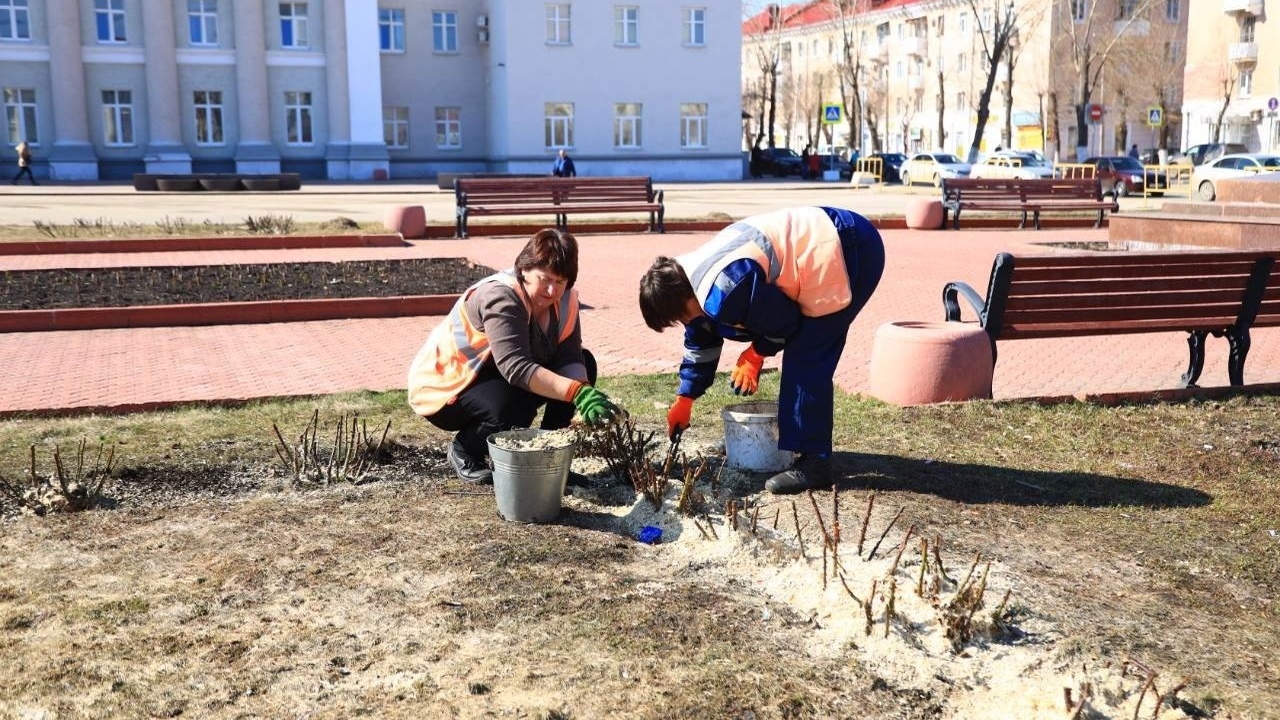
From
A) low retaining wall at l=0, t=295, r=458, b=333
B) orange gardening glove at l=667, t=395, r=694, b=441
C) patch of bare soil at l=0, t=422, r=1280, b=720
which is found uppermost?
orange gardening glove at l=667, t=395, r=694, b=441

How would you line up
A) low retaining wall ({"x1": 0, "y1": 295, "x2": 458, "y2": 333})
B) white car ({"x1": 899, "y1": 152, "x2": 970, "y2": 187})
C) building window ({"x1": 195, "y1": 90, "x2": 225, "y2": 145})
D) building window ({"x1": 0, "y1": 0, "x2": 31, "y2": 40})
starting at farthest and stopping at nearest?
building window ({"x1": 195, "y1": 90, "x2": 225, "y2": 145}), white car ({"x1": 899, "y1": 152, "x2": 970, "y2": 187}), building window ({"x1": 0, "y1": 0, "x2": 31, "y2": 40}), low retaining wall ({"x1": 0, "y1": 295, "x2": 458, "y2": 333})

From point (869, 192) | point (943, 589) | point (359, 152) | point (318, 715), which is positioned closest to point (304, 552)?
point (318, 715)

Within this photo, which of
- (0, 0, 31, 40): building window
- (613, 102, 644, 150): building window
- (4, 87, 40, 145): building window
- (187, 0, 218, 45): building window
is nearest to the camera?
(0, 0, 31, 40): building window

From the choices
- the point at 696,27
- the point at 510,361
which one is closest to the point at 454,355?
the point at 510,361

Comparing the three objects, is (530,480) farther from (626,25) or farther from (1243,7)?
(1243,7)

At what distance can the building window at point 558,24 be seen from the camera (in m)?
44.7

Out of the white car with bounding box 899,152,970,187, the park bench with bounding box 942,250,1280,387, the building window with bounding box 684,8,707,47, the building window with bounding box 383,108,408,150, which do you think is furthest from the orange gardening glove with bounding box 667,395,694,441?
the building window with bounding box 383,108,408,150

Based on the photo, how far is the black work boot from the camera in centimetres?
464

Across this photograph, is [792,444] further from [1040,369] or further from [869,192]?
[869,192]

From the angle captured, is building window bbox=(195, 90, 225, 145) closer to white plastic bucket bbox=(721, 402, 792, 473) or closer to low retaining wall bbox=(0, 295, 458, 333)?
low retaining wall bbox=(0, 295, 458, 333)

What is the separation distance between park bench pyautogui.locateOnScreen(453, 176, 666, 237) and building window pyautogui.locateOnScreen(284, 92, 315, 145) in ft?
84.4

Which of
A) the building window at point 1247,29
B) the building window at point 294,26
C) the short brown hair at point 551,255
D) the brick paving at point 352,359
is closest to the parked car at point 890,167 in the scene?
the building window at point 294,26

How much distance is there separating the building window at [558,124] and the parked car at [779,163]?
1069cm

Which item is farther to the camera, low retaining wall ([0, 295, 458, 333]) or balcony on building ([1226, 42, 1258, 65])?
balcony on building ([1226, 42, 1258, 65])
